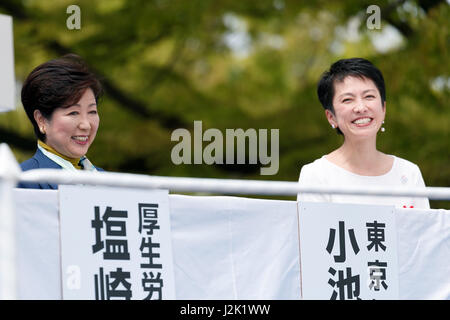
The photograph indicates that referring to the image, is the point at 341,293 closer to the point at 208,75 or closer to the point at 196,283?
the point at 196,283

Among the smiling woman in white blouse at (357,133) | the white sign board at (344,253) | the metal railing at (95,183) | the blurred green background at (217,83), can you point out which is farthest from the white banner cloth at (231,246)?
the blurred green background at (217,83)

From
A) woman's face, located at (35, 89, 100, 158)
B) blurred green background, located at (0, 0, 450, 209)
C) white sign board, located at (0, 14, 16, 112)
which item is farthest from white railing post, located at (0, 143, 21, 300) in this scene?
blurred green background, located at (0, 0, 450, 209)

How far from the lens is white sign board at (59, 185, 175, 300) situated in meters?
2.62

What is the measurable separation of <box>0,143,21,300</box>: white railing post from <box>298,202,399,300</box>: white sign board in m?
1.11

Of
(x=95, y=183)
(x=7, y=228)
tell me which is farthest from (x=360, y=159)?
(x=7, y=228)

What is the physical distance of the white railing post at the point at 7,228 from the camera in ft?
7.67

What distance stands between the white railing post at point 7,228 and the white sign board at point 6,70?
1.05 m

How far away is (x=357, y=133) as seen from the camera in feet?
12.7

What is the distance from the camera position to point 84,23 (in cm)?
940

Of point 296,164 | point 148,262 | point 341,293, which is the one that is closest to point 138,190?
point 148,262

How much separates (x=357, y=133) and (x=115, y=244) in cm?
159

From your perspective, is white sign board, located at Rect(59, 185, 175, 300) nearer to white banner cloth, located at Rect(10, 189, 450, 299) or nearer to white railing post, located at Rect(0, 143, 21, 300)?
white banner cloth, located at Rect(10, 189, 450, 299)

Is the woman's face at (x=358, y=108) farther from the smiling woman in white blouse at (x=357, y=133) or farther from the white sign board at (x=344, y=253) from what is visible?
the white sign board at (x=344, y=253)

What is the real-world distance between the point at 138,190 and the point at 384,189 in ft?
2.91
